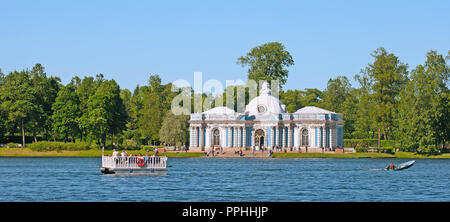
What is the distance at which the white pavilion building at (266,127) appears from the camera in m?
111

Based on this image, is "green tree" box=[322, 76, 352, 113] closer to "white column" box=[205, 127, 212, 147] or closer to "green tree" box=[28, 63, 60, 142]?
"white column" box=[205, 127, 212, 147]

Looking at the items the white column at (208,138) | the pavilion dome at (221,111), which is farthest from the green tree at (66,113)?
the pavilion dome at (221,111)

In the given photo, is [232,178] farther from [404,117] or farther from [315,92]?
[315,92]

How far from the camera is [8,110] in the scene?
11350cm

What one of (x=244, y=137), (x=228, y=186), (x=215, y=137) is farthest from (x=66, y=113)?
(x=228, y=186)

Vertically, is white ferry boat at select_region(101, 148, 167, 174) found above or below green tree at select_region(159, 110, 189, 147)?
below

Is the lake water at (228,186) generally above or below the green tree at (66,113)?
below

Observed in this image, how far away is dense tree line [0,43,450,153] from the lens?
99.8 meters

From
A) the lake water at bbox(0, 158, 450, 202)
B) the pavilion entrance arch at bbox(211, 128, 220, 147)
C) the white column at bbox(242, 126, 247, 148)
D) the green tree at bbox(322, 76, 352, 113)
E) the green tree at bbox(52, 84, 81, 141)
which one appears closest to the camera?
the lake water at bbox(0, 158, 450, 202)

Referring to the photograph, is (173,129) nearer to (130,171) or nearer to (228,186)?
(130,171)

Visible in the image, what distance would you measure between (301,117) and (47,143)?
38.7m

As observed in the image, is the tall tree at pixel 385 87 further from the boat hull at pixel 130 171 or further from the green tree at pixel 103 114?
the boat hull at pixel 130 171

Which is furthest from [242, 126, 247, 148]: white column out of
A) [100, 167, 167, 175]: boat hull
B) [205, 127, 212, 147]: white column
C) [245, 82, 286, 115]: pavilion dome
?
[100, 167, 167, 175]: boat hull

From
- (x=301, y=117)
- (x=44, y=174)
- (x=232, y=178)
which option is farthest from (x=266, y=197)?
(x=301, y=117)
